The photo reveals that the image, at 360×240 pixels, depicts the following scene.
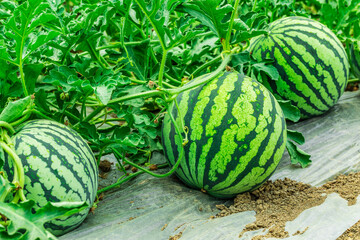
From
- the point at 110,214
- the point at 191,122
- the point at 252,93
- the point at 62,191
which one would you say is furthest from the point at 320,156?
the point at 62,191

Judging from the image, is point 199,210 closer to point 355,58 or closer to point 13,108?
point 13,108

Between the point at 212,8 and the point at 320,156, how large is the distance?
111cm

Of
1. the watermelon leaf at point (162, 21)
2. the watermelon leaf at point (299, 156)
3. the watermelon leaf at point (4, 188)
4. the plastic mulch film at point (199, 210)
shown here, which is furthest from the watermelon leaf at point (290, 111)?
the watermelon leaf at point (4, 188)

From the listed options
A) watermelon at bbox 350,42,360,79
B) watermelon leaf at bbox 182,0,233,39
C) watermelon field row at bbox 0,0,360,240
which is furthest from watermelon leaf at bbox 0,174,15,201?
watermelon at bbox 350,42,360,79

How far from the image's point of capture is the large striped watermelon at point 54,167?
166 centimetres

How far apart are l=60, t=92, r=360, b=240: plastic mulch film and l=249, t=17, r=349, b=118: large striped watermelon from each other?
1.01 ft

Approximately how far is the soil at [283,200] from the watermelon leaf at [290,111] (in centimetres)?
38

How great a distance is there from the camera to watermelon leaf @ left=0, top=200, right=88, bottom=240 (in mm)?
1324

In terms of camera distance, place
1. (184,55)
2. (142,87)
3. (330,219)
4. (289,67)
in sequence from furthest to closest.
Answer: (289,67), (184,55), (142,87), (330,219)

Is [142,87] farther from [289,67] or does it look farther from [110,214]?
[289,67]

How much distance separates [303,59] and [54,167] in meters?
1.66

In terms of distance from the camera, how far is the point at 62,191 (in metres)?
1.70

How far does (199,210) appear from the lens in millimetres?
2051

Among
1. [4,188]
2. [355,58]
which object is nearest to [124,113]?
[4,188]
